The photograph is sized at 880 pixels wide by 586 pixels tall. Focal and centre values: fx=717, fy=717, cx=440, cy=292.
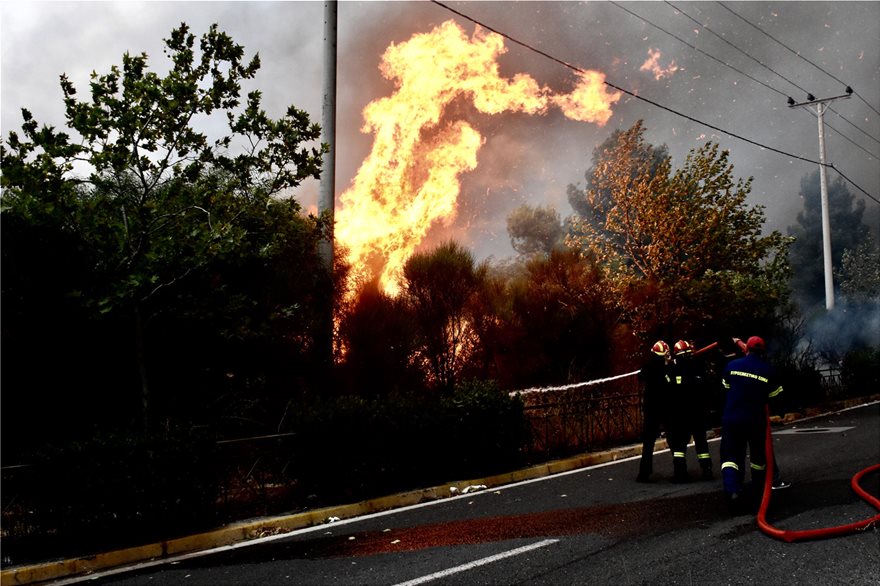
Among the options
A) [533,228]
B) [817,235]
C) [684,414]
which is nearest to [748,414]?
[684,414]

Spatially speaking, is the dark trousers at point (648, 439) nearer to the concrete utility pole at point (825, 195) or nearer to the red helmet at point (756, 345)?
the red helmet at point (756, 345)

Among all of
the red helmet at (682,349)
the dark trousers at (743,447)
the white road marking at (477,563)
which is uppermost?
the red helmet at (682,349)

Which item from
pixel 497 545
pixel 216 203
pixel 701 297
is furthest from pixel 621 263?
pixel 497 545

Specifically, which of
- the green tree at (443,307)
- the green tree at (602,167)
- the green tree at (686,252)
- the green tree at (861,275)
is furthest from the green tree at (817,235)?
the green tree at (443,307)

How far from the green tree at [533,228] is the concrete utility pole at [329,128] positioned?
37050mm

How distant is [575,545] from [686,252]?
1513cm

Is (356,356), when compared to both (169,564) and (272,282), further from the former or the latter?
(169,564)

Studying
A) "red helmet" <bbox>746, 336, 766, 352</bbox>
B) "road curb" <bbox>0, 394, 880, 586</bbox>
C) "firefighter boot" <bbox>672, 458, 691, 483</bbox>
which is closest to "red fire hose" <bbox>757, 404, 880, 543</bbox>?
"red helmet" <bbox>746, 336, 766, 352</bbox>

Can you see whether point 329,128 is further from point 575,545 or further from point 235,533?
point 575,545

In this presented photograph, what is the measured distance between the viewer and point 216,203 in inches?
396

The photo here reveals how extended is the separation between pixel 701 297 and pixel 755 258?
230cm

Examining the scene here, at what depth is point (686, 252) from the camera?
20219mm

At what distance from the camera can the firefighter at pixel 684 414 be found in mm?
9789

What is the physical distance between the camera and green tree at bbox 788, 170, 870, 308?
61469 mm
